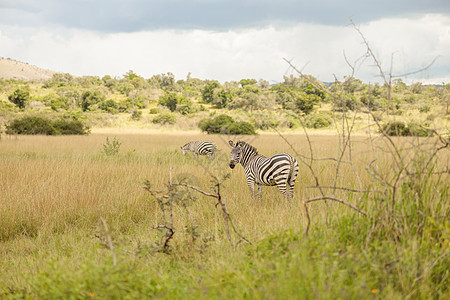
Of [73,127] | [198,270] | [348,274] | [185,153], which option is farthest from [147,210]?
[73,127]

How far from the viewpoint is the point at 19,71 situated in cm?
14538

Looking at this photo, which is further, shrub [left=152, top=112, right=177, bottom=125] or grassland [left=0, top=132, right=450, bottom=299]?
shrub [left=152, top=112, right=177, bottom=125]

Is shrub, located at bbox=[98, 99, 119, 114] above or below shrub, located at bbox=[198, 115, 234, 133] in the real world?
above

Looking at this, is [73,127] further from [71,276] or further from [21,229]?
[71,276]

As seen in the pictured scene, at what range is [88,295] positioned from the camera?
2.63 m

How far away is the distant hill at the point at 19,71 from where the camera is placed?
139 meters

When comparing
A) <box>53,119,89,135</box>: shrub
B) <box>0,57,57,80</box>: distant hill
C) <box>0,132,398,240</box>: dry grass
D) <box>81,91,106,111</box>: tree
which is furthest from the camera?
<box>0,57,57,80</box>: distant hill

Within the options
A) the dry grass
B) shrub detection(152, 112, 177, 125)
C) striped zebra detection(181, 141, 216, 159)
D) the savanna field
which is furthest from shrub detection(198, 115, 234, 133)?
the savanna field

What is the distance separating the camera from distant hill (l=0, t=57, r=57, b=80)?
13900 centimetres

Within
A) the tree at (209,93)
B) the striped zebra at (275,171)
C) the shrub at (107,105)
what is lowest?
the striped zebra at (275,171)

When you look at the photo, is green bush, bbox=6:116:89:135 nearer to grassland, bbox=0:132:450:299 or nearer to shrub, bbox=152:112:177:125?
shrub, bbox=152:112:177:125

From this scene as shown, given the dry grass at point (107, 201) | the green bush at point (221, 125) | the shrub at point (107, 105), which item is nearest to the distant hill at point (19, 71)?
the shrub at point (107, 105)

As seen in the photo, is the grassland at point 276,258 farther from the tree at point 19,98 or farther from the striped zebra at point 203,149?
the tree at point 19,98

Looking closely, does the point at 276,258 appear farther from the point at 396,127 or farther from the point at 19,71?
the point at 19,71
